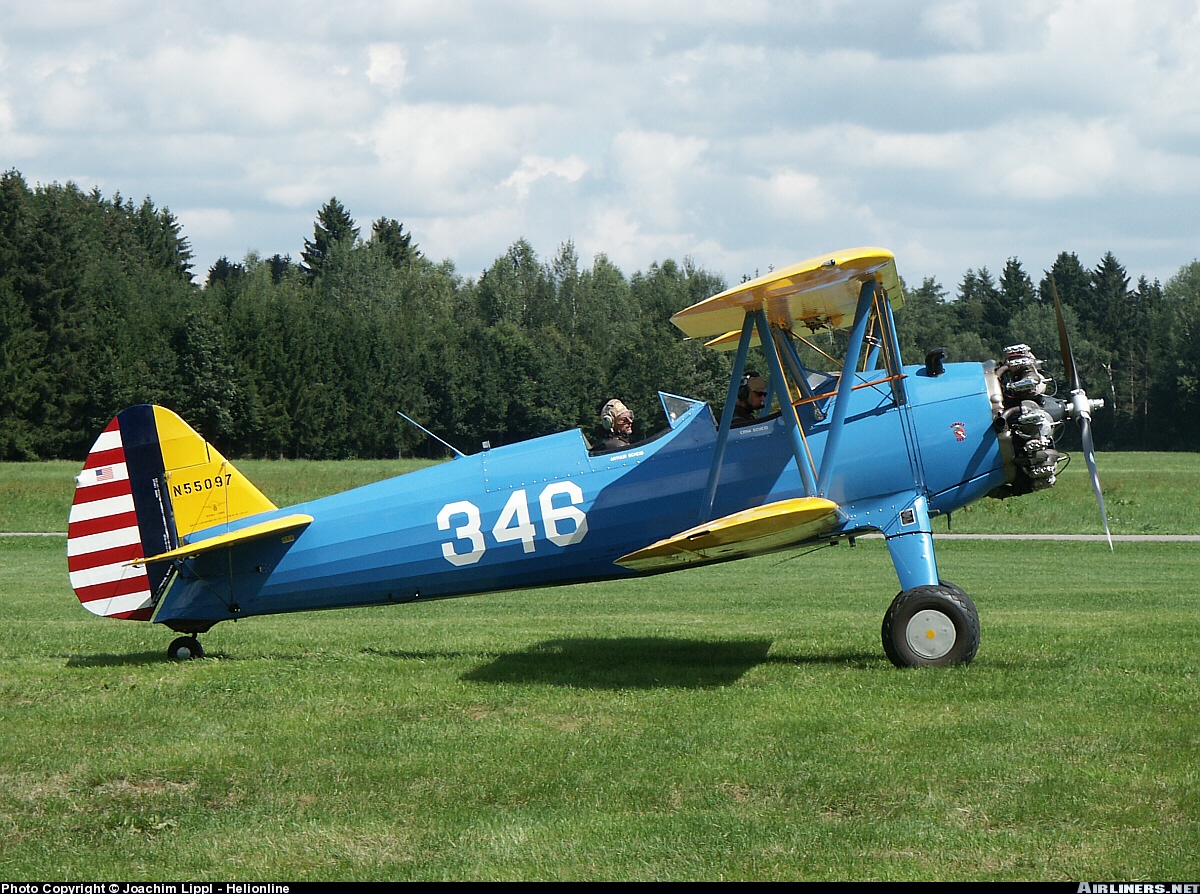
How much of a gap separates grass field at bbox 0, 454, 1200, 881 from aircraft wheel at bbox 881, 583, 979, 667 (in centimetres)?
20

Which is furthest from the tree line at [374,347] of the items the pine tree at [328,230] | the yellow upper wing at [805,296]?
the yellow upper wing at [805,296]

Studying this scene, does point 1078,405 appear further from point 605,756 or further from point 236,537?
point 236,537

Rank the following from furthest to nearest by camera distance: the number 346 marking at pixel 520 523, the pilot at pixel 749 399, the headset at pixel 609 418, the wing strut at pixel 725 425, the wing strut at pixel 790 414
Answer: the headset at pixel 609 418, the pilot at pixel 749 399, the number 346 marking at pixel 520 523, the wing strut at pixel 725 425, the wing strut at pixel 790 414

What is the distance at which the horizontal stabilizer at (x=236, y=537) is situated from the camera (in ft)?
31.5

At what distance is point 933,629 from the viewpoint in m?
8.76

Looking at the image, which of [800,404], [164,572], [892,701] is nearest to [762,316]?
[800,404]

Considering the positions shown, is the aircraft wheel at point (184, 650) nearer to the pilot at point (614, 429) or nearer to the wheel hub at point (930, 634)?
the pilot at point (614, 429)

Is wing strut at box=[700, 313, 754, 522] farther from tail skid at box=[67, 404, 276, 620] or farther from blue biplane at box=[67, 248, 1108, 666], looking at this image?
tail skid at box=[67, 404, 276, 620]

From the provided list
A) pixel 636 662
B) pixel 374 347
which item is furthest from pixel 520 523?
pixel 374 347

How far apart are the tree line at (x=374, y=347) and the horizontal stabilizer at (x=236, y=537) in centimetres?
4937

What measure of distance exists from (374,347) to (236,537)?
2564 inches

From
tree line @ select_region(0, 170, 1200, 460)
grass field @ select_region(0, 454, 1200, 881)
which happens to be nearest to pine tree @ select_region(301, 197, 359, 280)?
tree line @ select_region(0, 170, 1200, 460)
